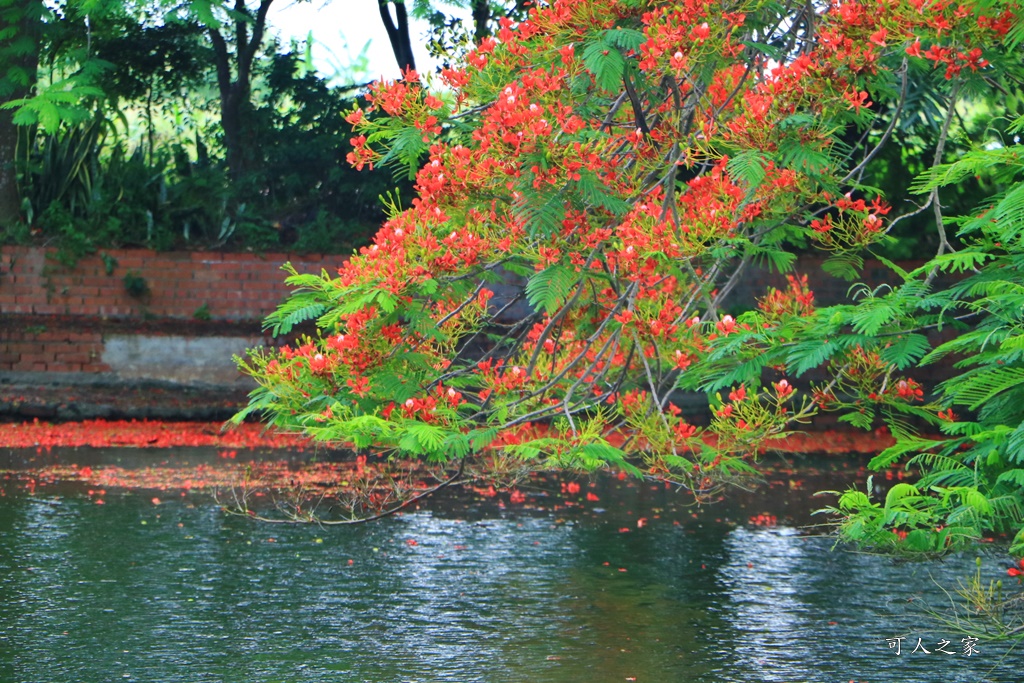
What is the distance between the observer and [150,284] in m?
16.2

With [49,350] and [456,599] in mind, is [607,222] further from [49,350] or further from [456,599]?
[49,350]

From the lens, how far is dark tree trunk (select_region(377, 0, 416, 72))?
1792 centimetres

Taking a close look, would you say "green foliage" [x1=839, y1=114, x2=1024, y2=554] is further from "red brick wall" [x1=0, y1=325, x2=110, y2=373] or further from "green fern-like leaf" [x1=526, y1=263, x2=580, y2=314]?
"red brick wall" [x1=0, y1=325, x2=110, y2=373]

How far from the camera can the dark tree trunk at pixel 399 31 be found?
17.9 m

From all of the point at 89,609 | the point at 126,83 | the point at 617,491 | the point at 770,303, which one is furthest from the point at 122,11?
the point at 770,303

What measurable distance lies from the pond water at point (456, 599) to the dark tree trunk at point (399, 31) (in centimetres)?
1022

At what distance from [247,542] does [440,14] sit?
1061cm

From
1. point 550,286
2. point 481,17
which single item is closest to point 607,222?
point 550,286

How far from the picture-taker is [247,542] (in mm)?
8266

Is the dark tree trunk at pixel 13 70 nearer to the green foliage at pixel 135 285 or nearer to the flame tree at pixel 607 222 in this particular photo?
the green foliage at pixel 135 285

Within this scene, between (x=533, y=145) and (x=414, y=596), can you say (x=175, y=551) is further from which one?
(x=533, y=145)

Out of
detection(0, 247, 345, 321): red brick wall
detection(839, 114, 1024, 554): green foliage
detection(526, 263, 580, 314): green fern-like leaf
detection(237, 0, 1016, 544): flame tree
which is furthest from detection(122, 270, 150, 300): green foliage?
detection(839, 114, 1024, 554): green foliage

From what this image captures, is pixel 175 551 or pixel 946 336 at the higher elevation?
pixel 946 336

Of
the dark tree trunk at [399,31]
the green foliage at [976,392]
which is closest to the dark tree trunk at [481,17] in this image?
the dark tree trunk at [399,31]
